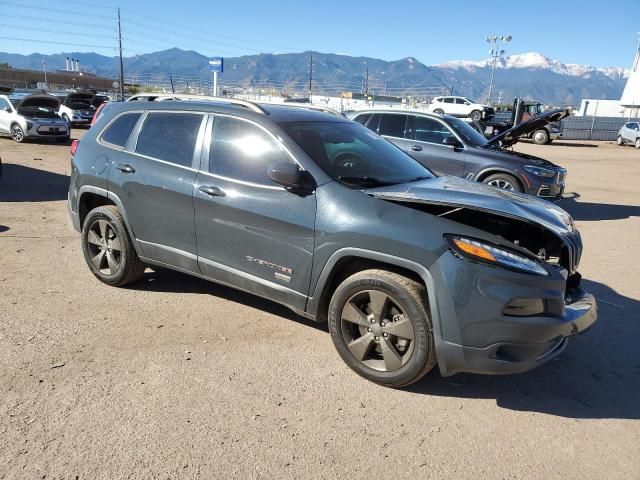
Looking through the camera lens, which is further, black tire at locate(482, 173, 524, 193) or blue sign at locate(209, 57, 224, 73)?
blue sign at locate(209, 57, 224, 73)

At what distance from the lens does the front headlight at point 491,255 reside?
2.83 m

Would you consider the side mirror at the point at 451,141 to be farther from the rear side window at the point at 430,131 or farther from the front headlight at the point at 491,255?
the front headlight at the point at 491,255

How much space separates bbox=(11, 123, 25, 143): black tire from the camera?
16.7m

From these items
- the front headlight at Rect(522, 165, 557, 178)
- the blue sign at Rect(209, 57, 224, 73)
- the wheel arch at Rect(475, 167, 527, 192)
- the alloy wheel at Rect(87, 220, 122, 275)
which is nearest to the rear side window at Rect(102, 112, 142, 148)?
the alloy wheel at Rect(87, 220, 122, 275)

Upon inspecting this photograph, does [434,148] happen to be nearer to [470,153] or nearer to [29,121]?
[470,153]

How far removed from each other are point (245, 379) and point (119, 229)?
2.01 meters

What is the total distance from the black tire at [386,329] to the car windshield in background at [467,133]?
260 inches

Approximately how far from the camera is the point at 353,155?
395 centimetres

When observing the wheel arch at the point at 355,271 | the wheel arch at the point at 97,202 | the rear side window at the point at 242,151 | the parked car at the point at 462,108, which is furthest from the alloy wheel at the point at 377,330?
the parked car at the point at 462,108

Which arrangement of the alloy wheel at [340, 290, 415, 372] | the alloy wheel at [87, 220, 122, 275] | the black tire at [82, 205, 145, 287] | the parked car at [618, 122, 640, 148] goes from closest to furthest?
1. the alloy wheel at [340, 290, 415, 372]
2. the black tire at [82, 205, 145, 287]
3. the alloy wheel at [87, 220, 122, 275]
4. the parked car at [618, 122, 640, 148]

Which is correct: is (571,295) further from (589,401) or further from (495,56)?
(495,56)

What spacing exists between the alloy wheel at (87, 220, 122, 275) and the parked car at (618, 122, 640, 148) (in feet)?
118

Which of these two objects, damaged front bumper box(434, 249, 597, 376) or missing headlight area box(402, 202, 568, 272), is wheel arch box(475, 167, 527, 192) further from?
damaged front bumper box(434, 249, 597, 376)

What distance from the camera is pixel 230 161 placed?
150 inches
